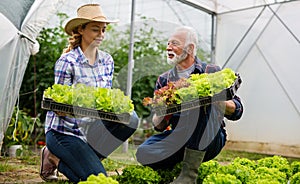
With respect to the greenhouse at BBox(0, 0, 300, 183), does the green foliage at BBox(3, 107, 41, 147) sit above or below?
below

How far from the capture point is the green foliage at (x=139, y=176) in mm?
2738

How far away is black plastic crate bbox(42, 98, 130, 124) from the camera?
2.47 metres

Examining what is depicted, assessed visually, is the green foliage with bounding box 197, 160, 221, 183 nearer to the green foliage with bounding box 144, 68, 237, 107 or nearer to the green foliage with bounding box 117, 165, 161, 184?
the green foliage with bounding box 117, 165, 161, 184

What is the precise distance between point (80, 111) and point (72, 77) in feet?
1.39

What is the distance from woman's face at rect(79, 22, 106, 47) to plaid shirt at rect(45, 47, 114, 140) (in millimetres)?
89

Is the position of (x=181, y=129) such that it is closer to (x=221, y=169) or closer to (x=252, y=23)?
(x=221, y=169)

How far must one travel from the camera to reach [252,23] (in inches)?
246

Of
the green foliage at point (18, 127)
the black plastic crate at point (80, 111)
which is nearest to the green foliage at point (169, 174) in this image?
the black plastic crate at point (80, 111)

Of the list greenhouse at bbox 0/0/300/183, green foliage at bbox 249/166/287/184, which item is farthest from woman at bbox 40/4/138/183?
greenhouse at bbox 0/0/300/183

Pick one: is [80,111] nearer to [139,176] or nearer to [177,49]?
[139,176]

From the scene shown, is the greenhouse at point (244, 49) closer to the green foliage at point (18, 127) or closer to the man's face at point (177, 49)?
the green foliage at point (18, 127)

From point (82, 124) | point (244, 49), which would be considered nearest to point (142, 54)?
point (244, 49)

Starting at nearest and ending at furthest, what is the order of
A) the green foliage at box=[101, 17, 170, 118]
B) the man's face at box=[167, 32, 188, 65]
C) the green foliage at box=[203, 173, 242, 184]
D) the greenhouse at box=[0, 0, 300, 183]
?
the green foliage at box=[203, 173, 242, 184] < the man's face at box=[167, 32, 188, 65] < the greenhouse at box=[0, 0, 300, 183] < the green foliage at box=[101, 17, 170, 118]

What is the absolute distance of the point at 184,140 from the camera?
2.88 meters
